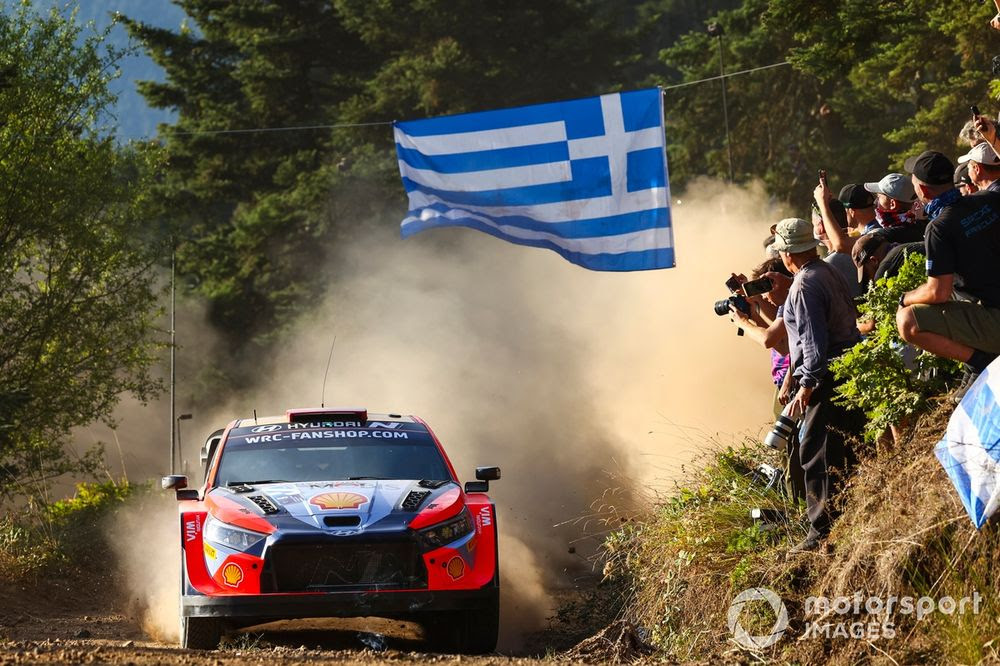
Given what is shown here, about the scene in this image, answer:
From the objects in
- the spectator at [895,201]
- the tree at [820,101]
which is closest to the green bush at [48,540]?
the spectator at [895,201]

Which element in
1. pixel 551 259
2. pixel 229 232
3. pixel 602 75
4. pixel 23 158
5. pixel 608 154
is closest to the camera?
pixel 608 154

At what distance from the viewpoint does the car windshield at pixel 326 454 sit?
10.0 meters

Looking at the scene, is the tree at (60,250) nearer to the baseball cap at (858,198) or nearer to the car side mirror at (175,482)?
the car side mirror at (175,482)

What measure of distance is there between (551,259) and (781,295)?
20098 millimetres

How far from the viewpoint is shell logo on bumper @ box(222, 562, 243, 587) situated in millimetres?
8805

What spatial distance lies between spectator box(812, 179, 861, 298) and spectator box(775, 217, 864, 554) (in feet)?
1.63

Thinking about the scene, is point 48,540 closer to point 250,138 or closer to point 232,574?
point 232,574

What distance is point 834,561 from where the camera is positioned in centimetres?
710

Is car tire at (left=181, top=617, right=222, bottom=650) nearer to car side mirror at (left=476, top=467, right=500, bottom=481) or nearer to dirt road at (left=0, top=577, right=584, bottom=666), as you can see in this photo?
dirt road at (left=0, top=577, right=584, bottom=666)

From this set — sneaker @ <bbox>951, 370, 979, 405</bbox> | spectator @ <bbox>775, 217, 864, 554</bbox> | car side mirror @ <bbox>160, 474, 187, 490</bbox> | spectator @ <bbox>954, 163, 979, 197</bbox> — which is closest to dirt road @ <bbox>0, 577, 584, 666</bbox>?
car side mirror @ <bbox>160, 474, 187, 490</bbox>

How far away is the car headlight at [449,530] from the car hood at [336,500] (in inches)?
6.9

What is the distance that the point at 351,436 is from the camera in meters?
10.6

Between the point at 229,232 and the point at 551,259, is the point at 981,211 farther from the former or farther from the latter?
the point at 229,232

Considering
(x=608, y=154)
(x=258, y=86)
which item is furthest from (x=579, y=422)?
(x=258, y=86)
